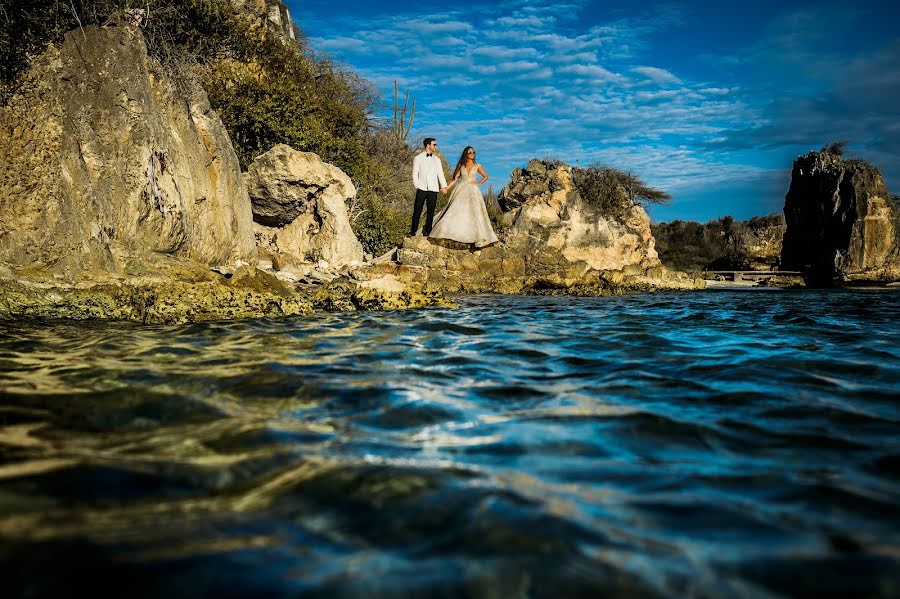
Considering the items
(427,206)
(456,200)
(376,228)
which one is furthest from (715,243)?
(427,206)

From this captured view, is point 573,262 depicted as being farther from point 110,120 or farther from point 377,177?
point 110,120

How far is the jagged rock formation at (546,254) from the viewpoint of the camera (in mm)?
14633

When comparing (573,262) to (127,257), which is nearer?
(127,257)

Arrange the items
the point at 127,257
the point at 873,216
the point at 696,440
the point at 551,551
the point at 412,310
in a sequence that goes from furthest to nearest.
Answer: the point at 873,216
the point at 412,310
the point at 127,257
the point at 696,440
the point at 551,551

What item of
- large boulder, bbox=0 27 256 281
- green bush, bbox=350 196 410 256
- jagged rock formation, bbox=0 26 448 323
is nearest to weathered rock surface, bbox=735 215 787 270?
green bush, bbox=350 196 410 256

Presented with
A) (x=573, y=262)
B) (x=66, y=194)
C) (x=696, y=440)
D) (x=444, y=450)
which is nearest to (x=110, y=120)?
(x=66, y=194)

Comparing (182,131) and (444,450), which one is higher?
(182,131)

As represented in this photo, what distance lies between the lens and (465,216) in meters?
14.6

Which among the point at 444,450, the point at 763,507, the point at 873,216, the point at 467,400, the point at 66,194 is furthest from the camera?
the point at 873,216

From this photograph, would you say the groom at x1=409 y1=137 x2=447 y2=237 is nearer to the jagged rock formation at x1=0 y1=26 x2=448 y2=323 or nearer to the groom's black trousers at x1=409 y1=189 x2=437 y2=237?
the groom's black trousers at x1=409 y1=189 x2=437 y2=237

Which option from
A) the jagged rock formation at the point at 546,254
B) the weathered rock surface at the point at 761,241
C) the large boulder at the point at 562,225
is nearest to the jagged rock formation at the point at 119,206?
the jagged rock formation at the point at 546,254

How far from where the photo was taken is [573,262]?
17.5 m

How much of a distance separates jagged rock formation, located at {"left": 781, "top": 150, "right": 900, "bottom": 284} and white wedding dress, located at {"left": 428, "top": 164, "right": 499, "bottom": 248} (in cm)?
2023

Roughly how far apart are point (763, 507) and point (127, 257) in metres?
7.32
